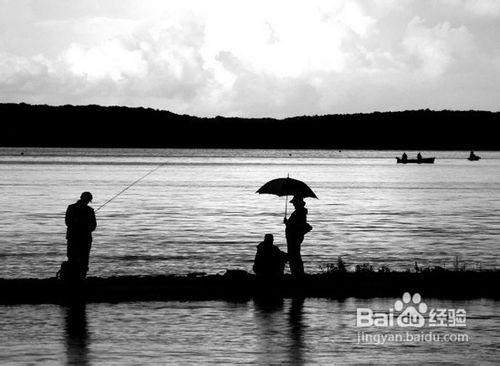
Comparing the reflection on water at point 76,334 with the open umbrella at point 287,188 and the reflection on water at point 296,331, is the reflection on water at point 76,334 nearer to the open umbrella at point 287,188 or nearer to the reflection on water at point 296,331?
the reflection on water at point 296,331

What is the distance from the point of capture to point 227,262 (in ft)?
92.0

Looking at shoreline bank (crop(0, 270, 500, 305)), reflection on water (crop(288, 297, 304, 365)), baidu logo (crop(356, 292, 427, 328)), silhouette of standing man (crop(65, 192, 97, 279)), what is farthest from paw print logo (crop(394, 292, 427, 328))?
silhouette of standing man (crop(65, 192, 97, 279))

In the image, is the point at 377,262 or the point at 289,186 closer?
the point at 289,186

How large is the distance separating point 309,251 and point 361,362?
21077 millimetres

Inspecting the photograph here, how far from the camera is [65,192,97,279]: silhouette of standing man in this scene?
15625mm

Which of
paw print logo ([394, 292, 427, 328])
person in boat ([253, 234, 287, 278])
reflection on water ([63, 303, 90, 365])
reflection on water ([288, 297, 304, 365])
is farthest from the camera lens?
person in boat ([253, 234, 287, 278])

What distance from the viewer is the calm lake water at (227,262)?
11133 millimetres

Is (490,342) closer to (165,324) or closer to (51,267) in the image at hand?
(165,324)

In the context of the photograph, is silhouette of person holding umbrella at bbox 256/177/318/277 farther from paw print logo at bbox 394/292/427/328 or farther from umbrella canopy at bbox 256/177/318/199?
paw print logo at bbox 394/292/427/328

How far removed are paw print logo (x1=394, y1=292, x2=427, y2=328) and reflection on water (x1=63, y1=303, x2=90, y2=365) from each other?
4.25 m

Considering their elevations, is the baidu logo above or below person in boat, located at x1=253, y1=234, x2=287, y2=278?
below

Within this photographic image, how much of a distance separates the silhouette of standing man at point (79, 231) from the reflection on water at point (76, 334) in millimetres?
1388

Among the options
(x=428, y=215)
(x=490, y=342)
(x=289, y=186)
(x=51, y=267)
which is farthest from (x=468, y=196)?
(x=490, y=342)

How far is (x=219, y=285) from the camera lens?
1570cm
